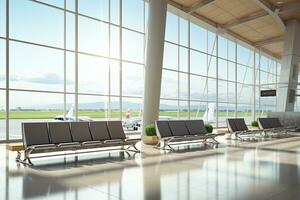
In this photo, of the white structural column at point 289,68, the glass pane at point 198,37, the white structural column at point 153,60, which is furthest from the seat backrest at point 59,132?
the white structural column at point 289,68

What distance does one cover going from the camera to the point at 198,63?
17.3 m

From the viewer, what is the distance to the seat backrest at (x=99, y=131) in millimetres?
7520

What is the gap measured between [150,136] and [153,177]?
503cm

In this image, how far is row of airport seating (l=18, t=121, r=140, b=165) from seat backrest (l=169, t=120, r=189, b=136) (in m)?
1.73

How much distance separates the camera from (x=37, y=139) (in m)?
6.41

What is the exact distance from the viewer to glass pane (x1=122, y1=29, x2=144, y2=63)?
13152 mm

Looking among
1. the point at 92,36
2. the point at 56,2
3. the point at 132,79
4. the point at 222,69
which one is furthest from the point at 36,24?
the point at 222,69

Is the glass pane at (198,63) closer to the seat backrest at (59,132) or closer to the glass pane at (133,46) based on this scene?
the glass pane at (133,46)

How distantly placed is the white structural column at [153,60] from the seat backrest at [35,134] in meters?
5.07

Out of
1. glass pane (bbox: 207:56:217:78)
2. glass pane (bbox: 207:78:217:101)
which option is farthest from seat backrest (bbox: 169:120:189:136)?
glass pane (bbox: 207:56:217:78)

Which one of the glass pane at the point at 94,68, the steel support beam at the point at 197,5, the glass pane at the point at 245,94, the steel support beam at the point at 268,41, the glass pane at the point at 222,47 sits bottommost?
the glass pane at the point at 245,94

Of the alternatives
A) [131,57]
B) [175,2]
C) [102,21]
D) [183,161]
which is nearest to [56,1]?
[102,21]

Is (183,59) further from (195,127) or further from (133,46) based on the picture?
(195,127)

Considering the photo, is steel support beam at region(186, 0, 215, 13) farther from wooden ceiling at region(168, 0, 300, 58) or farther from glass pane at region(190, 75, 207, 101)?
glass pane at region(190, 75, 207, 101)
